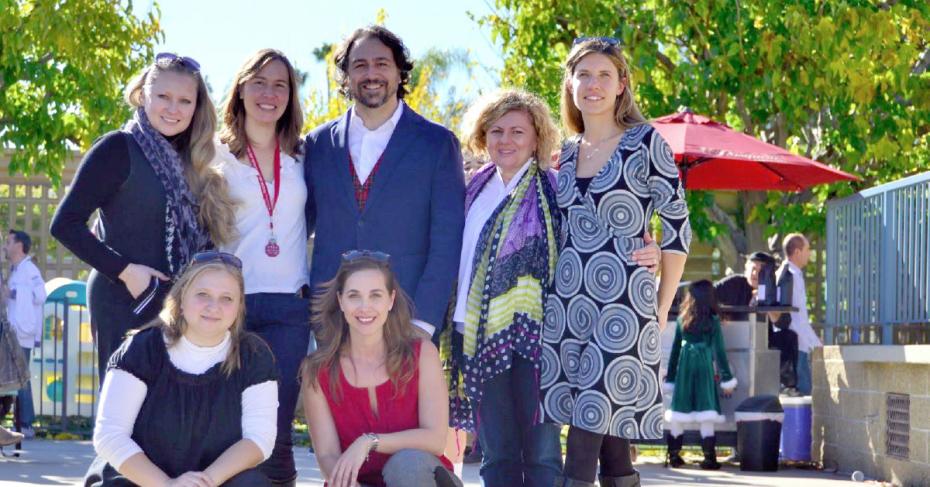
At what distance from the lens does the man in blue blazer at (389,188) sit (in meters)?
5.93

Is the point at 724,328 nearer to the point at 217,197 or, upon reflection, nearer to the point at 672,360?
the point at 672,360

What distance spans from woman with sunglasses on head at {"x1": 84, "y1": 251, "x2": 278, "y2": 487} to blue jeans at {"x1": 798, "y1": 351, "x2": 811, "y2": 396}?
858 centimetres

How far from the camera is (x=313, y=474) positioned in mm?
9984

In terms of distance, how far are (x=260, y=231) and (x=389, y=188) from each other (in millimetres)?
507

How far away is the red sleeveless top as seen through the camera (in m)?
5.83

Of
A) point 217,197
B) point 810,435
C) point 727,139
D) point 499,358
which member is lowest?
point 810,435

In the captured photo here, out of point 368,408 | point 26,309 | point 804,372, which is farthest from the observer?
point 804,372

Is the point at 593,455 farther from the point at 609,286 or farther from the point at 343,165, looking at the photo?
the point at 343,165

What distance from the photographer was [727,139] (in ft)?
41.1

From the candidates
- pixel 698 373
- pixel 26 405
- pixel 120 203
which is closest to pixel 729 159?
pixel 698 373

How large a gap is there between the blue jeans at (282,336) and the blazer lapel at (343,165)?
427mm

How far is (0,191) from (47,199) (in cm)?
116

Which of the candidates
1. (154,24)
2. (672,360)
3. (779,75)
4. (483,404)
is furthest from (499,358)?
(154,24)

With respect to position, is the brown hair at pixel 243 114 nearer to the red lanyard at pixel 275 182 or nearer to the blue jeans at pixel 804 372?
the red lanyard at pixel 275 182
